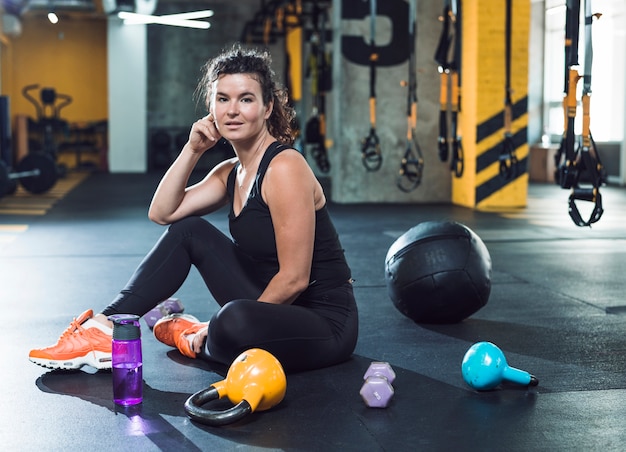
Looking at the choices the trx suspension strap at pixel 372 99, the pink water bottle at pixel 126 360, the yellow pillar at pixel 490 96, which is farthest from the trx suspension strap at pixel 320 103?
the pink water bottle at pixel 126 360

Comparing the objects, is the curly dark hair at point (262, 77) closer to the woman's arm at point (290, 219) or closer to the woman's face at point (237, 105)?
the woman's face at point (237, 105)

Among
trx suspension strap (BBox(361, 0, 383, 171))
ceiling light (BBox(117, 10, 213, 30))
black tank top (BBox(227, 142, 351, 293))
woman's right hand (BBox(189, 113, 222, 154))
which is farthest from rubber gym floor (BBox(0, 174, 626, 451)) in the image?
ceiling light (BBox(117, 10, 213, 30))

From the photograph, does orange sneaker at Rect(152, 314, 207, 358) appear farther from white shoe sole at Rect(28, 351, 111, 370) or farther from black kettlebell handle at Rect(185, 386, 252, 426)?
black kettlebell handle at Rect(185, 386, 252, 426)

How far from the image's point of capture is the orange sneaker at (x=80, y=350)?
231 cm

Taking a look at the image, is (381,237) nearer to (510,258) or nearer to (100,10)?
(510,258)

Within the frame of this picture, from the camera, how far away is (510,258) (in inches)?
186

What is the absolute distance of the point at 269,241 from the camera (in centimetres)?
233

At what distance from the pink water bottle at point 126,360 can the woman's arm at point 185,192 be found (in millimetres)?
509

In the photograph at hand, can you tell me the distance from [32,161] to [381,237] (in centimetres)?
496

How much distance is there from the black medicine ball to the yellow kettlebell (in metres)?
1.04

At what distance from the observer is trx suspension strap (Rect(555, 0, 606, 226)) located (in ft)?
10.8

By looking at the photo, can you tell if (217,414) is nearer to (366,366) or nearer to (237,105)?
(366,366)

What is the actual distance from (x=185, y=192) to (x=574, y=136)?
5.58ft

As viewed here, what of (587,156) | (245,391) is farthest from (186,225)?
(587,156)
